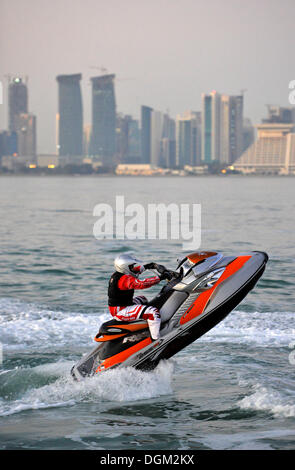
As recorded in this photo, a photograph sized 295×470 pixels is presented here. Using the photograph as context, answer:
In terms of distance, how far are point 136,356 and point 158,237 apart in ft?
65.0

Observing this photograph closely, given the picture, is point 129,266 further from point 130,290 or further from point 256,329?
point 256,329

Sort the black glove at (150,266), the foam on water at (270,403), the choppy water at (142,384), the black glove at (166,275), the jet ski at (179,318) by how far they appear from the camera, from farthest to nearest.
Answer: the jet ski at (179,318) < the black glove at (166,275) < the black glove at (150,266) < the foam on water at (270,403) < the choppy water at (142,384)

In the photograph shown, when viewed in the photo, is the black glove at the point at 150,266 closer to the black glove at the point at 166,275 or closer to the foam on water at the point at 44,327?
the black glove at the point at 166,275

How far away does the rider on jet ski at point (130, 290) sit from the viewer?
736cm

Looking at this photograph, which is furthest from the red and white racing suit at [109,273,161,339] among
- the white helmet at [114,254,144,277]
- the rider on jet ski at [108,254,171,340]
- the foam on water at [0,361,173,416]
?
the foam on water at [0,361,173,416]

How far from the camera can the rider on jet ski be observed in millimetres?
7359

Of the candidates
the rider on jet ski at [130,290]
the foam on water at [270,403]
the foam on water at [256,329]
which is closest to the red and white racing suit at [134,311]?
the rider on jet ski at [130,290]

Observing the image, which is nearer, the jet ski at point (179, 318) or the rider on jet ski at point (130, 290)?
the rider on jet ski at point (130, 290)

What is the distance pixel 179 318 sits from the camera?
306 inches

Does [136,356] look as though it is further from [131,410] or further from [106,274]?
[106,274]

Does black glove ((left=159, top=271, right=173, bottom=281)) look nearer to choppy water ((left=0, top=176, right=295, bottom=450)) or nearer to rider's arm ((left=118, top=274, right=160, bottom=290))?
rider's arm ((left=118, top=274, right=160, bottom=290))

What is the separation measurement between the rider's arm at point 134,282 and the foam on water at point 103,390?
0.96m

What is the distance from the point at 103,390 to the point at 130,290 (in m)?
1.16

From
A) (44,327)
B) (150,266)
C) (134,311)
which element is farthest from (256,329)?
(150,266)
